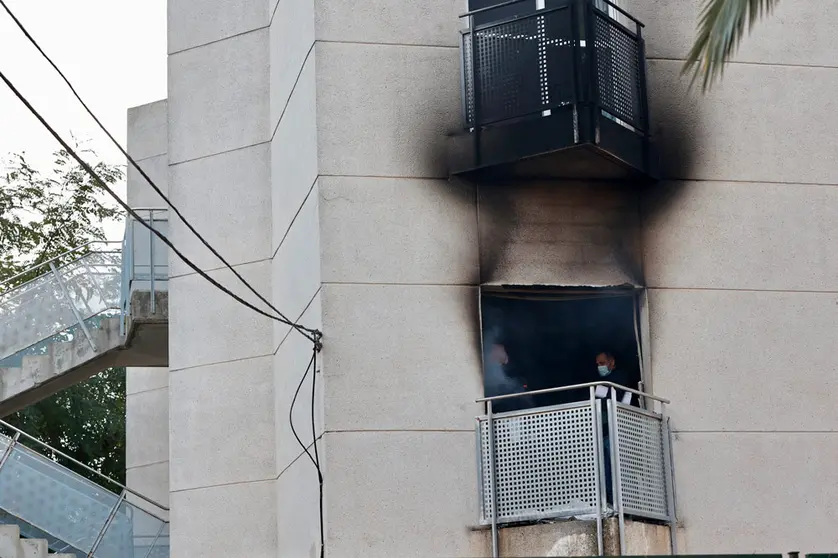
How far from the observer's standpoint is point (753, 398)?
16078 mm

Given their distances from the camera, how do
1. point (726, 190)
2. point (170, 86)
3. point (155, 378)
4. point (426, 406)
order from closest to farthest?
point (426, 406), point (726, 190), point (170, 86), point (155, 378)

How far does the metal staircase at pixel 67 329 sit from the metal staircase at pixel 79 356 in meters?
0.02

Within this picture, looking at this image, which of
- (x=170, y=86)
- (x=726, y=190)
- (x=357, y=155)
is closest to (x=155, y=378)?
(x=170, y=86)

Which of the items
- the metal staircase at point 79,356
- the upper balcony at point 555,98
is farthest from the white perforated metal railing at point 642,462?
the metal staircase at point 79,356

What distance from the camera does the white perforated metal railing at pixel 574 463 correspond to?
1431 cm

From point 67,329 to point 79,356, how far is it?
0.51m

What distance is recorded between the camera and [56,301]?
2239 cm

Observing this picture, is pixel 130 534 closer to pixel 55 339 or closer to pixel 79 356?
pixel 79 356

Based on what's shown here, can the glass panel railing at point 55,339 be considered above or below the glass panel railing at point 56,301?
below

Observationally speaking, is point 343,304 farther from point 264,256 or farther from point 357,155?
point 264,256

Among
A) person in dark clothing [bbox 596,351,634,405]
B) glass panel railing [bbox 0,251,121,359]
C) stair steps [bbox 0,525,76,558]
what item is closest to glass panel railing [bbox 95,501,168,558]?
stair steps [bbox 0,525,76,558]

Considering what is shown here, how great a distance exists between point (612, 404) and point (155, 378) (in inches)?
584

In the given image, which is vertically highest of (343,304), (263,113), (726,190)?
(263,113)

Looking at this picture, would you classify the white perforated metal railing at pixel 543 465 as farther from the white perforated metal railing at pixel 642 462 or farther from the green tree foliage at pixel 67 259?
the green tree foliage at pixel 67 259
